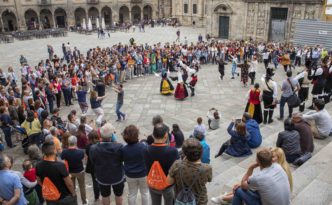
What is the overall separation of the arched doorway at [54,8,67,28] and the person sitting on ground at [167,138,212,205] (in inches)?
1796

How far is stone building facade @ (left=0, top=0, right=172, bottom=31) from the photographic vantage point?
4122 centimetres

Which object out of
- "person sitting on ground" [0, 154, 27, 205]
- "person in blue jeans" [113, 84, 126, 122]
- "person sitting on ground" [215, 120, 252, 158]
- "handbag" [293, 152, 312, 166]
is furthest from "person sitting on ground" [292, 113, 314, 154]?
"person in blue jeans" [113, 84, 126, 122]

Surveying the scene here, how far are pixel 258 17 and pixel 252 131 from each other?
77.1 ft

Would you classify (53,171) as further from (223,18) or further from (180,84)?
(223,18)

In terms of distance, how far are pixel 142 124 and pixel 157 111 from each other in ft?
4.95

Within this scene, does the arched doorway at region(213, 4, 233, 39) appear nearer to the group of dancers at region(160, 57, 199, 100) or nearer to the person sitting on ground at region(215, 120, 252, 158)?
the group of dancers at region(160, 57, 199, 100)

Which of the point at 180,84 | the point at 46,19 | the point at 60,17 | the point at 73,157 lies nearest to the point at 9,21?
the point at 46,19

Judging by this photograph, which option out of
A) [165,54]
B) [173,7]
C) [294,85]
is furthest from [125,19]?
[294,85]

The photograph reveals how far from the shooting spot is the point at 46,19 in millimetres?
45312

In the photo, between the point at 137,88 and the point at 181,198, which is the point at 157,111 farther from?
the point at 181,198

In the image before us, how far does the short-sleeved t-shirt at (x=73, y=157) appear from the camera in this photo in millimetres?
5375

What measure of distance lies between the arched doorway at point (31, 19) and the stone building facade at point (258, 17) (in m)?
24.7

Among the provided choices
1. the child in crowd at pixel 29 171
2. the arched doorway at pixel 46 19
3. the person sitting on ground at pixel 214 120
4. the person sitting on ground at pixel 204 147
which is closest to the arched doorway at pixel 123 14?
the arched doorway at pixel 46 19

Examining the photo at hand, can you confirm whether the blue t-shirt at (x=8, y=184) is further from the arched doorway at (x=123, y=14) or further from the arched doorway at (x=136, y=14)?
the arched doorway at (x=123, y=14)
